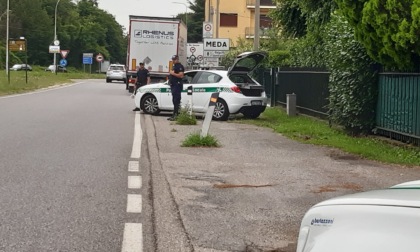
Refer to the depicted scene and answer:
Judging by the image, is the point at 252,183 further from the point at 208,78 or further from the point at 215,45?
the point at 215,45

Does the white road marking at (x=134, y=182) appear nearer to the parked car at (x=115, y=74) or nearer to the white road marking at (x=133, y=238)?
the white road marking at (x=133, y=238)

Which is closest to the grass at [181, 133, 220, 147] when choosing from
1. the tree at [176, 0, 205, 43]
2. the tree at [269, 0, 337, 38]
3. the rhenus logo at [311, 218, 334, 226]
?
the rhenus logo at [311, 218, 334, 226]

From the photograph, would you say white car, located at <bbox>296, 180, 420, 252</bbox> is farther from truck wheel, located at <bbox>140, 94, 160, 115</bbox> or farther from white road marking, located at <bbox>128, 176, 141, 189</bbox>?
truck wheel, located at <bbox>140, 94, 160, 115</bbox>

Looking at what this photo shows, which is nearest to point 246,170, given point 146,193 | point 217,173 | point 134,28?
point 217,173

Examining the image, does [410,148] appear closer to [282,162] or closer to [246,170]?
[282,162]

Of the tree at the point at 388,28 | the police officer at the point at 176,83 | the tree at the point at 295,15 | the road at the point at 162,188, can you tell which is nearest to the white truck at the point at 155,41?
the tree at the point at 295,15

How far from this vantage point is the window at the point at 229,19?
6777 centimetres

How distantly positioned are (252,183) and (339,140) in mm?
5532

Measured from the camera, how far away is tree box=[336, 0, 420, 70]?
1145 cm

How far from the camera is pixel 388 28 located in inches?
475

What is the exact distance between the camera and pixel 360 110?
14.5m

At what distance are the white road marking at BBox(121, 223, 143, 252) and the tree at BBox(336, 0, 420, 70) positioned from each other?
6.63 m

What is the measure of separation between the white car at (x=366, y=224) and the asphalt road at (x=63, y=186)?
3.24 m

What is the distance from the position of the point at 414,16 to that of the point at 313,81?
848 centimetres
